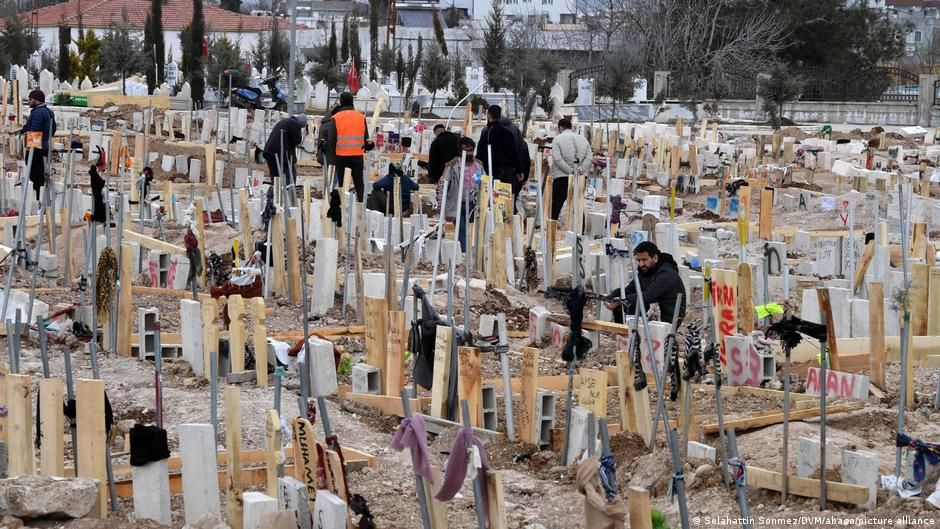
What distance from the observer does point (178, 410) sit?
9.19m

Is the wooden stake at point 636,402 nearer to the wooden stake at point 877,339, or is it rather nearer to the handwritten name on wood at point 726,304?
the wooden stake at point 877,339

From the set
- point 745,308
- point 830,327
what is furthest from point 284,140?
point 830,327

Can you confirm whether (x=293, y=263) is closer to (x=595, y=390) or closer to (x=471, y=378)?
(x=471, y=378)

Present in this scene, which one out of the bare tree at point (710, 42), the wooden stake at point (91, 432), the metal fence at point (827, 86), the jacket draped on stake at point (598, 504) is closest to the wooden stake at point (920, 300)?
the jacket draped on stake at point (598, 504)

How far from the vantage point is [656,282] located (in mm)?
10938

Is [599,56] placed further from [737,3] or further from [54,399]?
[54,399]

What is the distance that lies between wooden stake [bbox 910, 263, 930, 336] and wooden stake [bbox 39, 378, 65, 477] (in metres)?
6.03

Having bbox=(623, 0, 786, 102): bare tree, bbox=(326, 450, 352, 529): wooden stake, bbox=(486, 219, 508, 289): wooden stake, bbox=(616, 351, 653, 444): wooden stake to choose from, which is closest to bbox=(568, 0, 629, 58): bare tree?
bbox=(623, 0, 786, 102): bare tree

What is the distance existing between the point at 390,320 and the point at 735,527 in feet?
10.5

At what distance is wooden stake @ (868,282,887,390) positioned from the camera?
962 cm

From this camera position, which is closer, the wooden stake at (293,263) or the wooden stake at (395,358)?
the wooden stake at (395,358)

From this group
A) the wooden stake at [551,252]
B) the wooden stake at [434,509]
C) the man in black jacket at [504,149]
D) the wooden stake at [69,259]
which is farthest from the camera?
the man in black jacket at [504,149]

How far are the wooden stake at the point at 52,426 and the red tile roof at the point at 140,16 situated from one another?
2480 inches

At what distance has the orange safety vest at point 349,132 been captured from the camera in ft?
53.1
